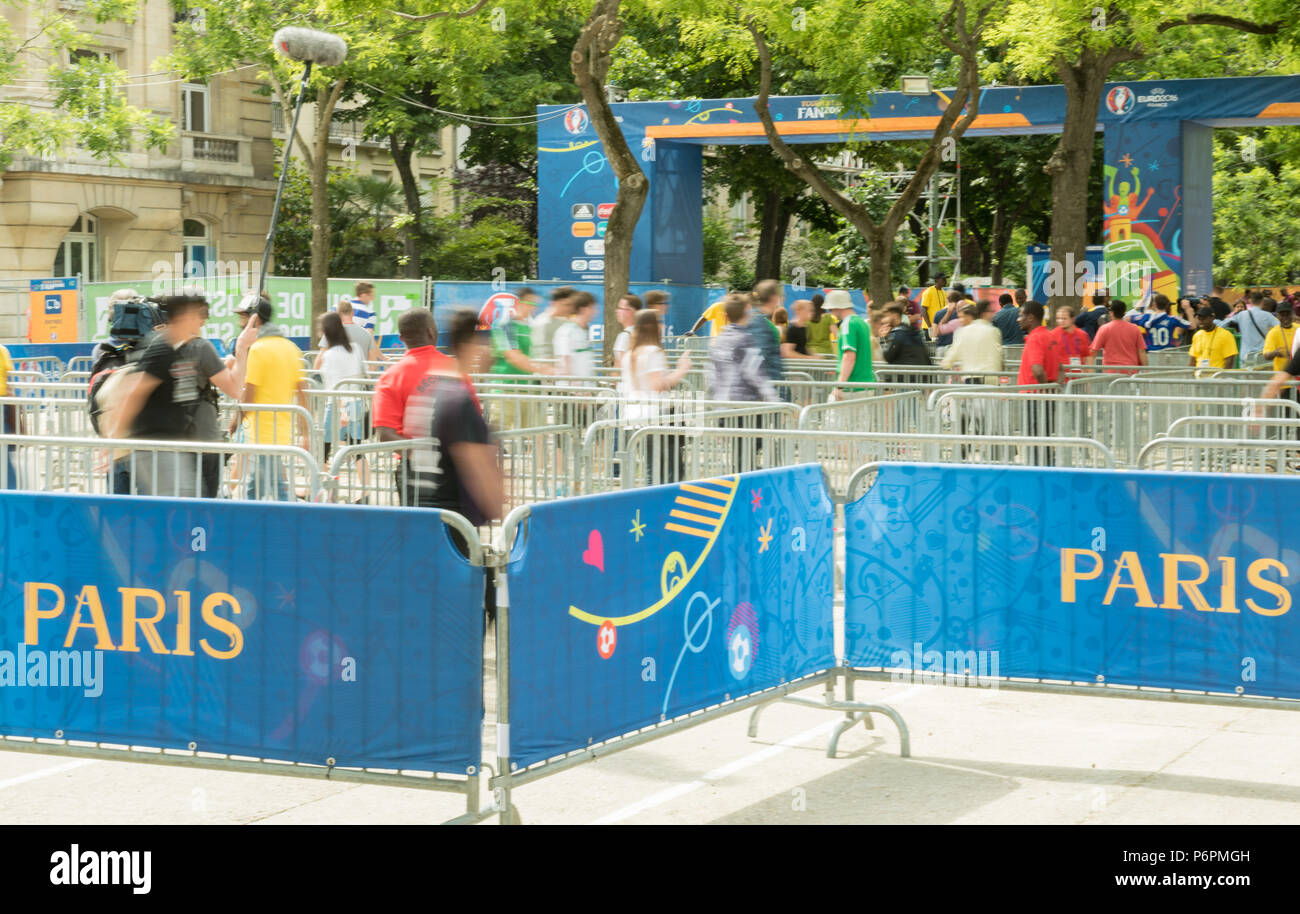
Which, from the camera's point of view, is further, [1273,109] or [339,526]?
[1273,109]

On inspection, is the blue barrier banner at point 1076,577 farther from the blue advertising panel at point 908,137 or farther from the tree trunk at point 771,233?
the tree trunk at point 771,233

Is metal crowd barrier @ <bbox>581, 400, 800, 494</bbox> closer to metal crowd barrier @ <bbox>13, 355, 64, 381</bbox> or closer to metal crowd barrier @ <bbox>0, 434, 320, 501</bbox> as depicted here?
metal crowd barrier @ <bbox>0, 434, 320, 501</bbox>

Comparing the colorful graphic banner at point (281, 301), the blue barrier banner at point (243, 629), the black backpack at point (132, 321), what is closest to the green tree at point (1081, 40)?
the colorful graphic banner at point (281, 301)

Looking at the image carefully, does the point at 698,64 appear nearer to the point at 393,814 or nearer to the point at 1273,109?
the point at 1273,109

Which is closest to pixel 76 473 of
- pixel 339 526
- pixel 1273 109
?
pixel 339 526

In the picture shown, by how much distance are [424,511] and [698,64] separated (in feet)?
117

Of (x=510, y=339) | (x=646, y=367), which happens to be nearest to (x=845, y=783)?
(x=646, y=367)

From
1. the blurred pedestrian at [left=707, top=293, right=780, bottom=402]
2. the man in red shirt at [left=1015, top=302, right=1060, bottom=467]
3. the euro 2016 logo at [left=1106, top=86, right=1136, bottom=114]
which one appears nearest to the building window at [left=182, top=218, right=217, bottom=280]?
the euro 2016 logo at [left=1106, top=86, right=1136, bottom=114]

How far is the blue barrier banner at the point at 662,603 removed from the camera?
18.9 feet

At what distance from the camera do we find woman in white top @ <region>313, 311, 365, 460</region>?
13453mm

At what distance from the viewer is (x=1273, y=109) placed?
27.6m

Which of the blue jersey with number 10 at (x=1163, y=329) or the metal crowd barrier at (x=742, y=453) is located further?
the blue jersey with number 10 at (x=1163, y=329)

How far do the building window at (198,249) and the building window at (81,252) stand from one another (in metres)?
2.60
